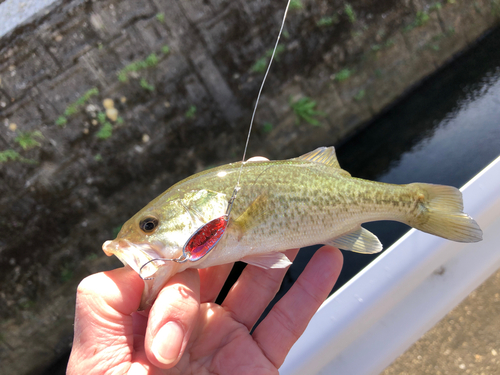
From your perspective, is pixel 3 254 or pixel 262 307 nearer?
pixel 262 307

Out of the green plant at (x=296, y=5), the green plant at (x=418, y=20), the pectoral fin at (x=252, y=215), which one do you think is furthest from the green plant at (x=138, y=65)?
the green plant at (x=418, y=20)

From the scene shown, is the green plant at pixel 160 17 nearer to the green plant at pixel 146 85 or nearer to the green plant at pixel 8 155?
the green plant at pixel 146 85

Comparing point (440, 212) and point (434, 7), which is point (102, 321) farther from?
point (434, 7)

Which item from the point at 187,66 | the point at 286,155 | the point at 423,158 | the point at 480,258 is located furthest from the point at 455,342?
the point at 187,66

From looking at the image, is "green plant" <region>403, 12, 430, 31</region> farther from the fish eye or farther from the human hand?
the fish eye

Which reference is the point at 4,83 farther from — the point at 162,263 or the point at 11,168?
the point at 162,263
